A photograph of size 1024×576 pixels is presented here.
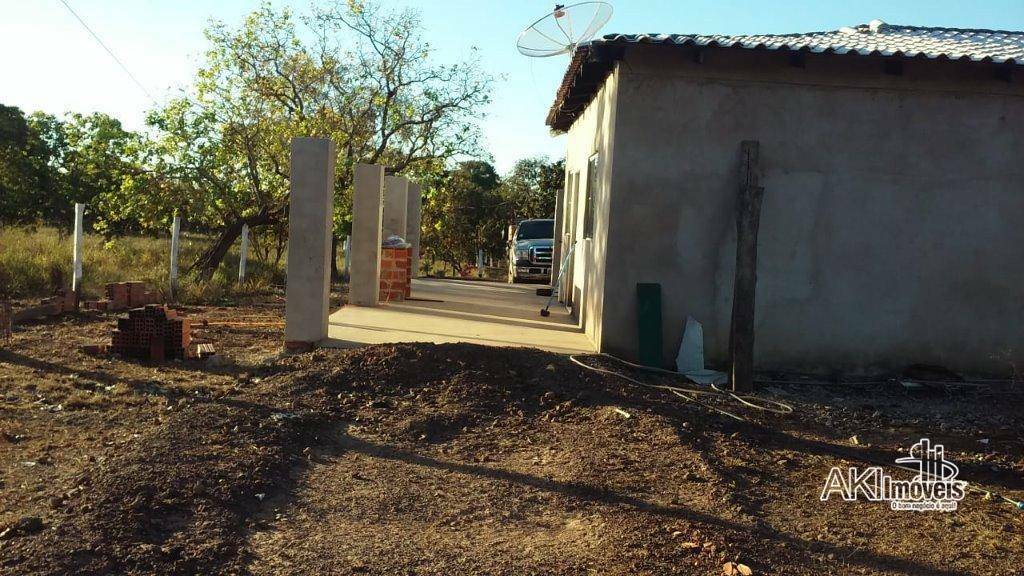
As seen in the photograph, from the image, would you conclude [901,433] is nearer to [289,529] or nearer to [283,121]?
[289,529]

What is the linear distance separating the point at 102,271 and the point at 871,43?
12.6m

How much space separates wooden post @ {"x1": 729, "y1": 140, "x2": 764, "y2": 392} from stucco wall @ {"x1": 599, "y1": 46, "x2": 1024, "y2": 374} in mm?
625

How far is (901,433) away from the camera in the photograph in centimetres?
734

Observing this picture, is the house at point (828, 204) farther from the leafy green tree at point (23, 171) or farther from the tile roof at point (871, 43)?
the leafy green tree at point (23, 171)

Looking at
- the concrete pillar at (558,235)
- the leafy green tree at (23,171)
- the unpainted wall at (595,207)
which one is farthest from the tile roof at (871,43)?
the leafy green tree at (23,171)

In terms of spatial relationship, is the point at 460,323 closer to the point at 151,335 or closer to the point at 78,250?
the point at 151,335

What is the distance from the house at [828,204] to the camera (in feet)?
30.7

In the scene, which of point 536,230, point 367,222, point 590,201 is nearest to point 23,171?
point 536,230

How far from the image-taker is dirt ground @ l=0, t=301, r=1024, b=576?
426 cm

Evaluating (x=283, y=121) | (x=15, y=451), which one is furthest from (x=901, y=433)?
(x=283, y=121)

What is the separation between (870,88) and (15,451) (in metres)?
8.37

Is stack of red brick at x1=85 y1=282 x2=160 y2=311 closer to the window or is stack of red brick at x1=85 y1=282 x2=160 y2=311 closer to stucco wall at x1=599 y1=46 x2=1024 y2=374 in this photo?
the window

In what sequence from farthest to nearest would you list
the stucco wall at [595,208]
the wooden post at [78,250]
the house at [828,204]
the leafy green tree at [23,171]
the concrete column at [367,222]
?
the leafy green tree at [23,171]
the concrete column at [367,222]
the wooden post at [78,250]
the stucco wall at [595,208]
the house at [828,204]
